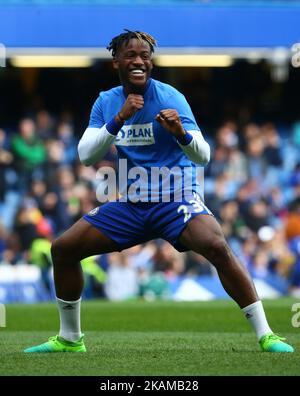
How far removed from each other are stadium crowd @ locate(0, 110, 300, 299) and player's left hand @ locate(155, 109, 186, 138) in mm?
10079

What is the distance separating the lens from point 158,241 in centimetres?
1881

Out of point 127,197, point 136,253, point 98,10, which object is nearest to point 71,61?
point 98,10

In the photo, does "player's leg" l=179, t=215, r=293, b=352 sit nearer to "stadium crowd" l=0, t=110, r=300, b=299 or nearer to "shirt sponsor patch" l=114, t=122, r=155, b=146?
"shirt sponsor patch" l=114, t=122, r=155, b=146

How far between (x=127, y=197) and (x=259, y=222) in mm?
11783

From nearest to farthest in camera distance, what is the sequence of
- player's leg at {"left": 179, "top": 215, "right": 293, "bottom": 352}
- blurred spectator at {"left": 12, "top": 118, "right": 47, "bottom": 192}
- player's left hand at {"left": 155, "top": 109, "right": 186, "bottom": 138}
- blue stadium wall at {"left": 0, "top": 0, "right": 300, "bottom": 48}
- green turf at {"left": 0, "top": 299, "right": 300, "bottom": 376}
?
green turf at {"left": 0, "top": 299, "right": 300, "bottom": 376} → player's left hand at {"left": 155, "top": 109, "right": 186, "bottom": 138} → player's leg at {"left": 179, "top": 215, "right": 293, "bottom": 352} → blue stadium wall at {"left": 0, "top": 0, "right": 300, "bottom": 48} → blurred spectator at {"left": 12, "top": 118, "right": 47, "bottom": 192}

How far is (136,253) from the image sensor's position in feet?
60.6

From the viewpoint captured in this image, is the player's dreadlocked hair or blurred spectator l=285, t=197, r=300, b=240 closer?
the player's dreadlocked hair

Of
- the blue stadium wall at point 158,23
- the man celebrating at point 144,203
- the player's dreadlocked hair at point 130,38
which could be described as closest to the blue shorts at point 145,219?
the man celebrating at point 144,203

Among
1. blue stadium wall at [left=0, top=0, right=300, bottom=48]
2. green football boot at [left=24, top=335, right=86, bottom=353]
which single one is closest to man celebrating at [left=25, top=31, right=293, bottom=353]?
green football boot at [left=24, top=335, right=86, bottom=353]

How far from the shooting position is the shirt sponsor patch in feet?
26.2

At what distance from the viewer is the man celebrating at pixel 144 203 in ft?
25.5

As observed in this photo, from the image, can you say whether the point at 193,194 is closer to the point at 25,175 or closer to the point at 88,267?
the point at 88,267

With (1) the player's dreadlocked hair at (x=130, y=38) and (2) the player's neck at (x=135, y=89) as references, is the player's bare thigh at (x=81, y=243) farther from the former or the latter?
(1) the player's dreadlocked hair at (x=130, y=38)

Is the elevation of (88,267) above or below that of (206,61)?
below
